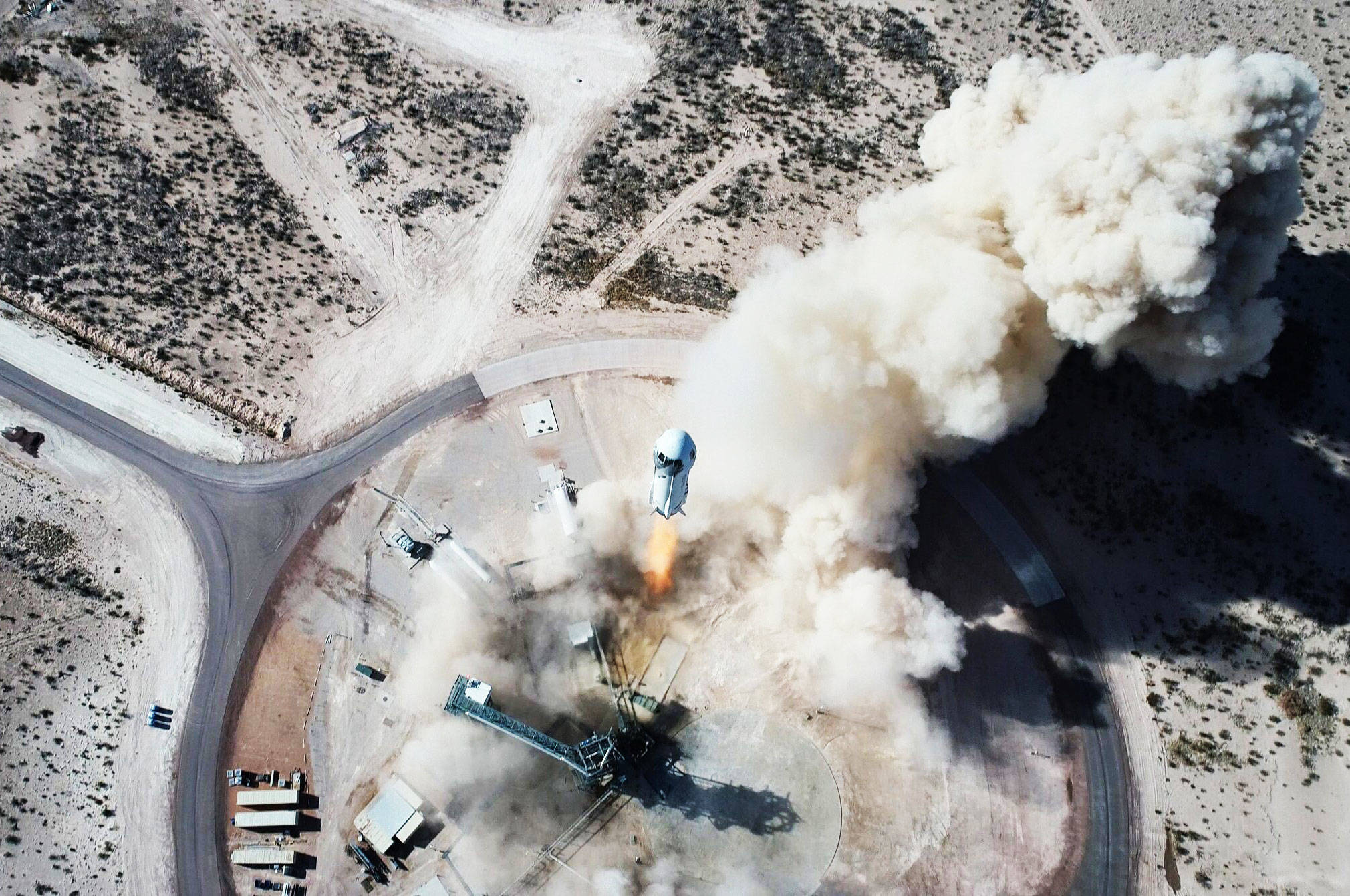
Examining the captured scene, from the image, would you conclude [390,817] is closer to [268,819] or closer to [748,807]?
[268,819]

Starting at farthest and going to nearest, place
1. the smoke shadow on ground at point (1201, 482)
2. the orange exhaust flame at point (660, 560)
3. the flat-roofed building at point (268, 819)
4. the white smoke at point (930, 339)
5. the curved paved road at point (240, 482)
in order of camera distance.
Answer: the smoke shadow on ground at point (1201, 482) → the curved paved road at point (240, 482) → the orange exhaust flame at point (660, 560) → the flat-roofed building at point (268, 819) → the white smoke at point (930, 339)

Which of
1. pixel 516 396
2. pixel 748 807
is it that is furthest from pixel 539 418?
pixel 748 807

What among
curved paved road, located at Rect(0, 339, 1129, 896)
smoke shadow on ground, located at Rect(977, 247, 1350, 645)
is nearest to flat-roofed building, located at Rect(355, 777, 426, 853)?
curved paved road, located at Rect(0, 339, 1129, 896)

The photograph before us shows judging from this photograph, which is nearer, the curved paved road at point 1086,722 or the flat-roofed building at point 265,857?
the flat-roofed building at point 265,857

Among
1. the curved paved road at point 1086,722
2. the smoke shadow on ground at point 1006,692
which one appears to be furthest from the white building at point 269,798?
the curved paved road at point 1086,722

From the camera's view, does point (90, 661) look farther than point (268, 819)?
Yes

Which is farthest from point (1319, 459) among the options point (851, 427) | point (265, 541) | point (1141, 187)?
point (265, 541)

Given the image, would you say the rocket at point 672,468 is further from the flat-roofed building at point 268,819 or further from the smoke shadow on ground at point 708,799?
the flat-roofed building at point 268,819
